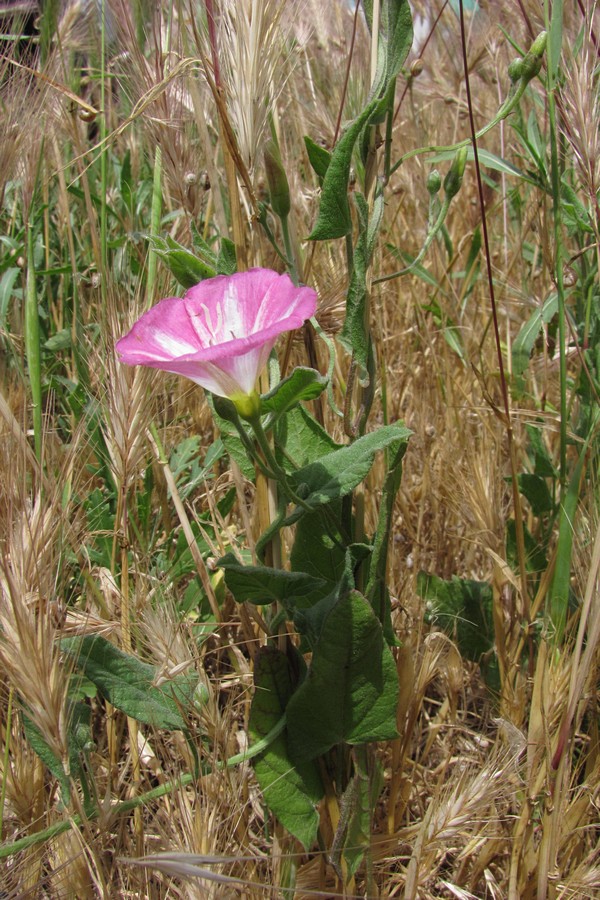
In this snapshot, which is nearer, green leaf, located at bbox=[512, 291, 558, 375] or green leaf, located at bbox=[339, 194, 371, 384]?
green leaf, located at bbox=[339, 194, 371, 384]

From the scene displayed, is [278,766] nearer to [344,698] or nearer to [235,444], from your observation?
[344,698]

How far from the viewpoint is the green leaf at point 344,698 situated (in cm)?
66

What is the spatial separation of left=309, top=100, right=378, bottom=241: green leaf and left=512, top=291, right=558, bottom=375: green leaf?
1.55 ft

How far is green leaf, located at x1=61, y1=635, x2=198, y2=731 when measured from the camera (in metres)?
0.72

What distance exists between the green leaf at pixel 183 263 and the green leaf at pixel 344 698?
1.03ft

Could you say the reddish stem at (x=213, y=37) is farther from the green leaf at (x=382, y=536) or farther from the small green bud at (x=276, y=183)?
the green leaf at (x=382, y=536)

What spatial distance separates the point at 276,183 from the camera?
28.9 inches

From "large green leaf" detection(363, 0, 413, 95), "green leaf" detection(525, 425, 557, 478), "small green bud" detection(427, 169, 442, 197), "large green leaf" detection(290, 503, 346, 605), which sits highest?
"large green leaf" detection(363, 0, 413, 95)

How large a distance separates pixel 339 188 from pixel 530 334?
0.51 meters

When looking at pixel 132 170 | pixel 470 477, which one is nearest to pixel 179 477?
pixel 470 477

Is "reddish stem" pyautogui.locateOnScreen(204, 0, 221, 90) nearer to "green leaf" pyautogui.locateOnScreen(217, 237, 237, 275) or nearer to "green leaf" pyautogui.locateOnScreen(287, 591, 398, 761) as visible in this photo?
"green leaf" pyautogui.locateOnScreen(217, 237, 237, 275)

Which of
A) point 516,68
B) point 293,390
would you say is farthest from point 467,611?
point 516,68

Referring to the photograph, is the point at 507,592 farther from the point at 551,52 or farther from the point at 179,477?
the point at 551,52

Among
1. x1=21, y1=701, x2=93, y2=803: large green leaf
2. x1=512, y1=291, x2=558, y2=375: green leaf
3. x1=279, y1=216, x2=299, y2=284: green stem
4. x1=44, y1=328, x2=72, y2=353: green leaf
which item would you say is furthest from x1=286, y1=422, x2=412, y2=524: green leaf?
x1=44, y1=328, x2=72, y2=353: green leaf
